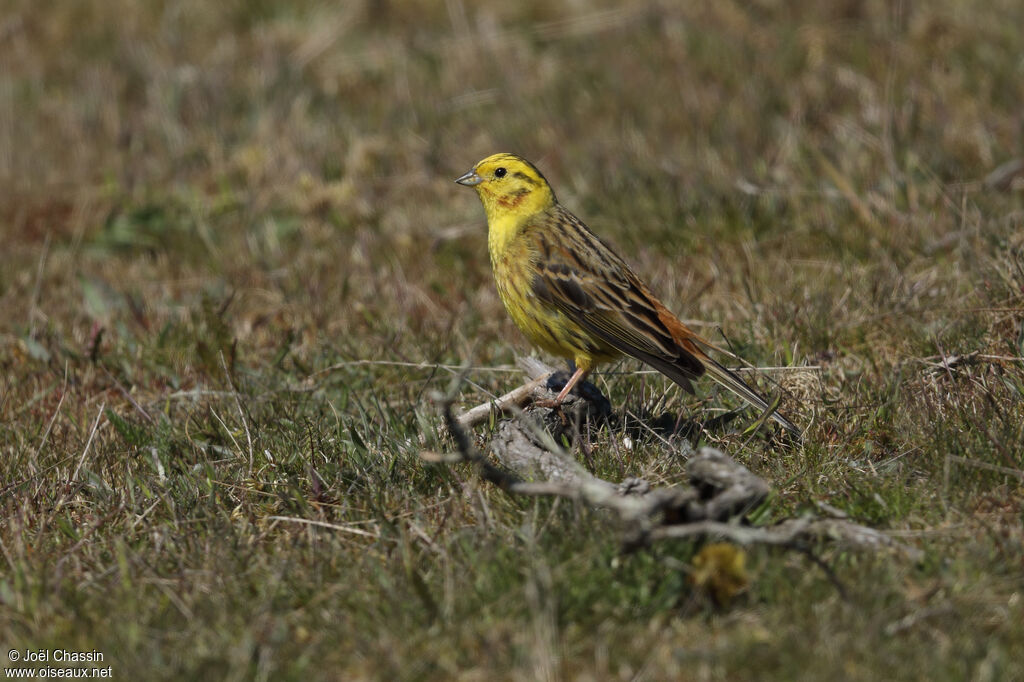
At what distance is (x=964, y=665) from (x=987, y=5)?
7.58 metres

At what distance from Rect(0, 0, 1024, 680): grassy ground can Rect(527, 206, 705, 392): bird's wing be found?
258 millimetres

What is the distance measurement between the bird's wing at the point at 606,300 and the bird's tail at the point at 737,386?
0.04 meters

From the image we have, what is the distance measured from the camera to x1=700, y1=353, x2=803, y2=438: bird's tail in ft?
15.0

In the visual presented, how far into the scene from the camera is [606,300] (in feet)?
16.9

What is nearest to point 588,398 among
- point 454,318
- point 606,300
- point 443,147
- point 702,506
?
point 606,300

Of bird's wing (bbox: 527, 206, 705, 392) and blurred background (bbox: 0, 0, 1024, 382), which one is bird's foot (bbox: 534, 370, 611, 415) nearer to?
bird's wing (bbox: 527, 206, 705, 392)

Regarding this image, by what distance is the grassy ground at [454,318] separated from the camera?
3.43 metres

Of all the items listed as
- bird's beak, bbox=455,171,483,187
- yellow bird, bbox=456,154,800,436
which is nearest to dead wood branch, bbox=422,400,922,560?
yellow bird, bbox=456,154,800,436

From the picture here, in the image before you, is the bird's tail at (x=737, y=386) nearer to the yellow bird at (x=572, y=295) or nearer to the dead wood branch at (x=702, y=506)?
the yellow bird at (x=572, y=295)

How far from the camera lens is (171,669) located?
10.6ft

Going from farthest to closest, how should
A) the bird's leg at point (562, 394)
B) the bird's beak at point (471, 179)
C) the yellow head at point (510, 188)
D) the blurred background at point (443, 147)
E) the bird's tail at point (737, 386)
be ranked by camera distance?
the blurred background at point (443, 147) → the bird's beak at point (471, 179) → the yellow head at point (510, 188) → the bird's leg at point (562, 394) → the bird's tail at point (737, 386)

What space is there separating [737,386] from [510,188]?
169 cm

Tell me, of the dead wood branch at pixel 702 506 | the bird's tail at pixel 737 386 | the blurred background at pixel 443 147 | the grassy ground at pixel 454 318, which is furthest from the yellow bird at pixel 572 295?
the dead wood branch at pixel 702 506

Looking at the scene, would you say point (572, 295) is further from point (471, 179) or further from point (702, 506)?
point (702, 506)
